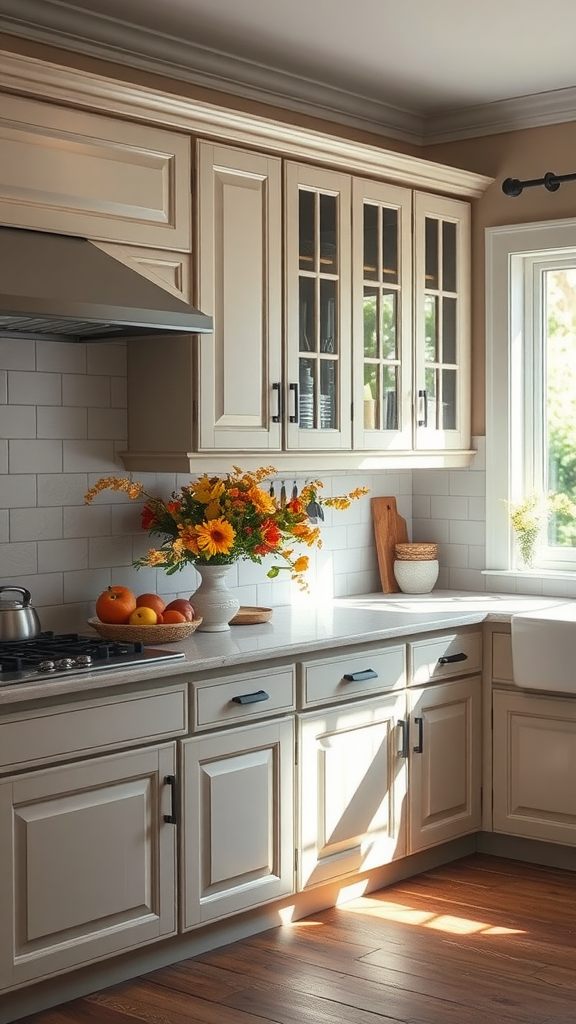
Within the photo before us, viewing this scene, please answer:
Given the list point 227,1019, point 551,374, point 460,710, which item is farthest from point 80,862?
point 551,374

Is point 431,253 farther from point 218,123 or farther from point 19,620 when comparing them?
point 19,620

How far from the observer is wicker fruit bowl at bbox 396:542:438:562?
→ 5.01 metres

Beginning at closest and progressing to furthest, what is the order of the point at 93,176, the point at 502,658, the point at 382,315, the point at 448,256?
the point at 93,176 → the point at 502,658 → the point at 382,315 → the point at 448,256

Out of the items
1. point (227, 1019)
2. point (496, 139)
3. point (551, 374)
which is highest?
point (496, 139)

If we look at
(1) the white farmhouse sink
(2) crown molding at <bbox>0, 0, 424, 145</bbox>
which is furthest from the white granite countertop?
(2) crown molding at <bbox>0, 0, 424, 145</bbox>

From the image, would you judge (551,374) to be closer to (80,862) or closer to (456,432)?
(456,432)

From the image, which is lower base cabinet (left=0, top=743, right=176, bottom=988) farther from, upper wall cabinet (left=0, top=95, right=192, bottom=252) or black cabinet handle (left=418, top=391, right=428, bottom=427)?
black cabinet handle (left=418, top=391, right=428, bottom=427)

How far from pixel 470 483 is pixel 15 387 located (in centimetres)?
208

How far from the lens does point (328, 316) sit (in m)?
4.34

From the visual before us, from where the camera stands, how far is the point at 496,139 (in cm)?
498

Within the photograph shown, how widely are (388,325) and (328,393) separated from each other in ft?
1.46

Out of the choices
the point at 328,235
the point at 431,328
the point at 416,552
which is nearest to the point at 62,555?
the point at 328,235

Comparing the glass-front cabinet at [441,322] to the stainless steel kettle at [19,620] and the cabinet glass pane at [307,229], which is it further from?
the stainless steel kettle at [19,620]

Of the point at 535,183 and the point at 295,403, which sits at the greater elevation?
the point at 535,183
